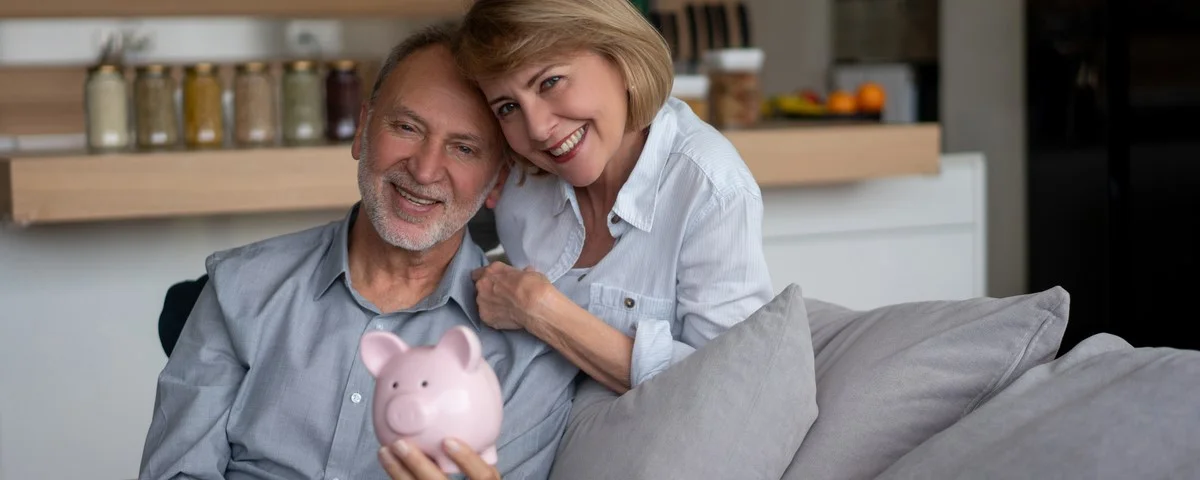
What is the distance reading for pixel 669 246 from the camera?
5.56 feet

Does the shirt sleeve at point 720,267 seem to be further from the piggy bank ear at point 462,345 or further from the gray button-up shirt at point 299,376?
the piggy bank ear at point 462,345

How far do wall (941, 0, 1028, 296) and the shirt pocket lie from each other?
3.60 meters

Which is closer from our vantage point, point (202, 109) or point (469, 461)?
point (469, 461)

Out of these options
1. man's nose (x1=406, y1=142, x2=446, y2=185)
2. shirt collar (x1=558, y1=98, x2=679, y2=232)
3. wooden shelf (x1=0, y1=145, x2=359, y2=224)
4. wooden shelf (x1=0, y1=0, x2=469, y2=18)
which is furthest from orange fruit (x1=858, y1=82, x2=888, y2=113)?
man's nose (x1=406, y1=142, x2=446, y2=185)

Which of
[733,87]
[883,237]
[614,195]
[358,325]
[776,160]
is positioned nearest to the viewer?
[358,325]

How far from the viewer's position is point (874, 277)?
11.1 ft

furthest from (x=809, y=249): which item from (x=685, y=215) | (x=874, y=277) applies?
(x=685, y=215)

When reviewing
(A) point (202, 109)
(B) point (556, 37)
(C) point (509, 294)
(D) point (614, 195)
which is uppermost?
(B) point (556, 37)

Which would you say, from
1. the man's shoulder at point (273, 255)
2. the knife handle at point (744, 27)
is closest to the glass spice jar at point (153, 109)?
the man's shoulder at point (273, 255)

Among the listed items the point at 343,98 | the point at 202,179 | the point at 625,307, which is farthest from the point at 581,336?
the point at 343,98

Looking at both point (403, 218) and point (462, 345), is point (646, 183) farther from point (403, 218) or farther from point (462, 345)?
point (462, 345)

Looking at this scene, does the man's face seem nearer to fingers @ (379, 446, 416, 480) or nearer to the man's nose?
the man's nose

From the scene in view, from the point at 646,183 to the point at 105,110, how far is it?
61.6 inches

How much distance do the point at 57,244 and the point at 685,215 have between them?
1.65 m
